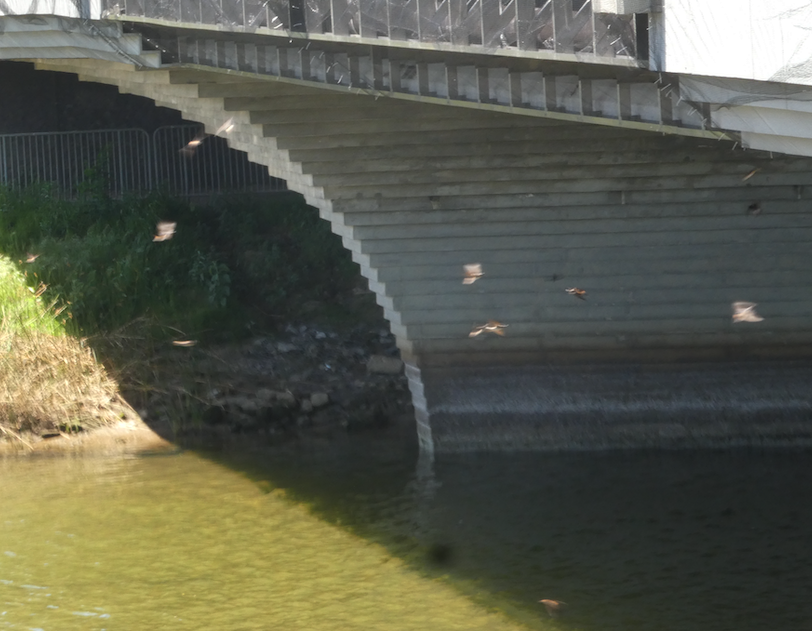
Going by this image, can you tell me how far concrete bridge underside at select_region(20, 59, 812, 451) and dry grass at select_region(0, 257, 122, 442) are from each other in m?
3.92

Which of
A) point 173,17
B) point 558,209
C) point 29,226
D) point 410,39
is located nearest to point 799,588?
point 558,209

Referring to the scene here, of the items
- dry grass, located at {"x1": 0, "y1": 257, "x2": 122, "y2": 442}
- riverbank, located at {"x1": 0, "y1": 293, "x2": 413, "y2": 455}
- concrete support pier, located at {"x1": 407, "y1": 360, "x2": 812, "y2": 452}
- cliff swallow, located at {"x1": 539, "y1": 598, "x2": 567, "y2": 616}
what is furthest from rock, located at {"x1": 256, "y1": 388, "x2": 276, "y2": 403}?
cliff swallow, located at {"x1": 539, "y1": 598, "x2": 567, "y2": 616}

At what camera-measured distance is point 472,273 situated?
12.7 m

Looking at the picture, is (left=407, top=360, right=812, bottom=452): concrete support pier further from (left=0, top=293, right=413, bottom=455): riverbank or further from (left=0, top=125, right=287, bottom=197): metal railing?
(left=0, top=125, right=287, bottom=197): metal railing

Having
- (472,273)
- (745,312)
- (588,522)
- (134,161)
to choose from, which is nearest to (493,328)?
(472,273)

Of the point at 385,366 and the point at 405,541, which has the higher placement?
the point at 385,366

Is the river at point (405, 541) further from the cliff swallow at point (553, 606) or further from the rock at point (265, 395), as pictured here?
the rock at point (265, 395)

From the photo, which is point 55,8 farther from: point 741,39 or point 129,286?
point 741,39

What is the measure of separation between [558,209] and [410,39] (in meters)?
4.67

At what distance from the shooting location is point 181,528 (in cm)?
1159

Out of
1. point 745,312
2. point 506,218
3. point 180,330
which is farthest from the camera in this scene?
point 180,330

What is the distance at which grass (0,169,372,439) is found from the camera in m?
15.2

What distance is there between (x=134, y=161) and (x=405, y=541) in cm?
1349

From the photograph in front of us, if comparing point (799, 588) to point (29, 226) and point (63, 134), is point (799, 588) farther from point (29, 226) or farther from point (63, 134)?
point (63, 134)
